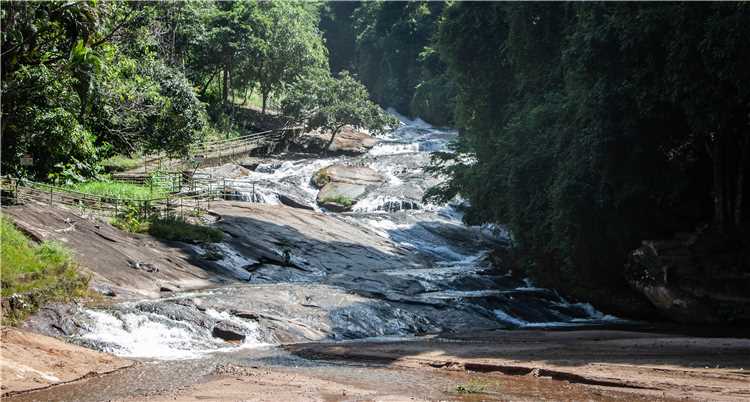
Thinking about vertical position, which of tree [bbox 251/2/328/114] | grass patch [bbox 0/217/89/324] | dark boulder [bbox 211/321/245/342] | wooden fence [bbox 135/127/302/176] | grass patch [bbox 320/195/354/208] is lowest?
dark boulder [bbox 211/321/245/342]

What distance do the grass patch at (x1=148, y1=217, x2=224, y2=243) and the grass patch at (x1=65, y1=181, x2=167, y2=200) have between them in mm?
1815

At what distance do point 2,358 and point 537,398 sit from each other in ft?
26.5

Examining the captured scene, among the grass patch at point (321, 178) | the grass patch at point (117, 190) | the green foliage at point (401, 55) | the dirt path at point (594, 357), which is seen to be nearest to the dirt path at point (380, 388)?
the dirt path at point (594, 357)

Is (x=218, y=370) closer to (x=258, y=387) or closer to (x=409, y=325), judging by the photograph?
(x=258, y=387)

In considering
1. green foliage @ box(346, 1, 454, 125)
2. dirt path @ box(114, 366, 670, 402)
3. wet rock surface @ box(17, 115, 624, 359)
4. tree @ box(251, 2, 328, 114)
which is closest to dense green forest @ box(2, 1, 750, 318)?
wet rock surface @ box(17, 115, 624, 359)

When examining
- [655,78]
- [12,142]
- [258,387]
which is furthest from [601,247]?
[12,142]

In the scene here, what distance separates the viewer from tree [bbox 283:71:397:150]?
5641 cm

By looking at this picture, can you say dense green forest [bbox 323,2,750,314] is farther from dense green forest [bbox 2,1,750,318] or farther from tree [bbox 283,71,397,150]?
tree [bbox 283,71,397,150]

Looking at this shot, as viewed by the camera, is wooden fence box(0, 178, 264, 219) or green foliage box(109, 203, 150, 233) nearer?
wooden fence box(0, 178, 264, 219)

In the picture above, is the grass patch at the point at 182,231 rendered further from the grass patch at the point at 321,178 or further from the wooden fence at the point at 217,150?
the grass patch at the point at 321,178

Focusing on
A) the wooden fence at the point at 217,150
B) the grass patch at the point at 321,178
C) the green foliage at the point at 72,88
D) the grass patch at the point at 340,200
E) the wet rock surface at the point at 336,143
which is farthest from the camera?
the wet rock surface at the point at 336,143

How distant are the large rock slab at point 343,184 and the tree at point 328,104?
809 cm

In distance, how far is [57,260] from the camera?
18.5 meters

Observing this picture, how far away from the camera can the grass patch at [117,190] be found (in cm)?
2820
